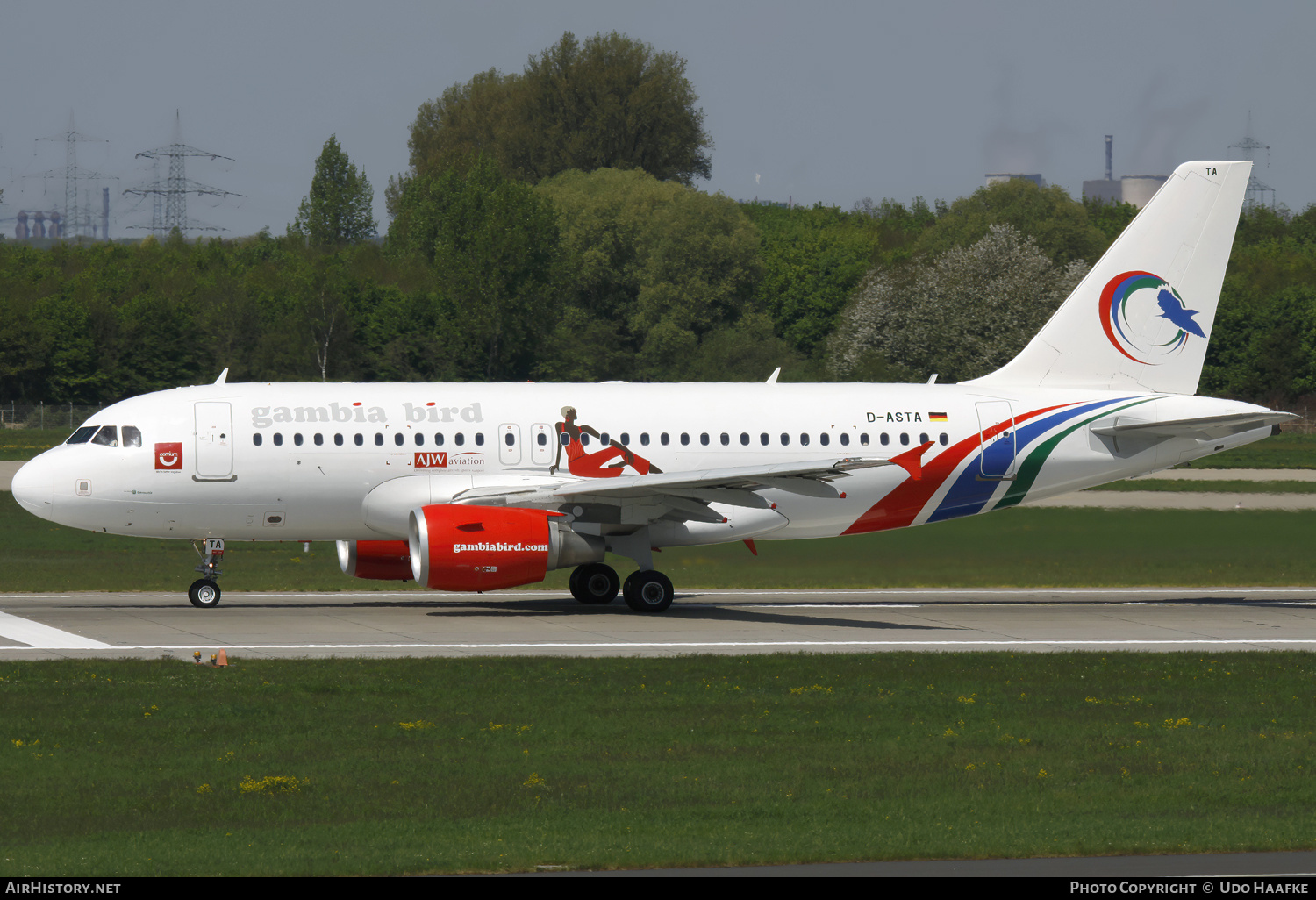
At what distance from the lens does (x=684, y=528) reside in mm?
30438

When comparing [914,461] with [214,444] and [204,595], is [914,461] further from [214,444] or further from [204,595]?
[204,595]

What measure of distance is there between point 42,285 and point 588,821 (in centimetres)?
9854

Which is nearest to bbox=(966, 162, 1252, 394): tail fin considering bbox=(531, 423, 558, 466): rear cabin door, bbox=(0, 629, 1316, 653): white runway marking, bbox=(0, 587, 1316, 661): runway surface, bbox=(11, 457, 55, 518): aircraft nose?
bbox=(0, 587, 1316, 661): runway surface

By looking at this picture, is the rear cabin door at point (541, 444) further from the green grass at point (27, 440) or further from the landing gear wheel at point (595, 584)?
the green grass at point (27, 440)

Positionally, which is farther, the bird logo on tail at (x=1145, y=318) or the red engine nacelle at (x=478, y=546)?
the bird logo on tail at (x=1145, y=318)

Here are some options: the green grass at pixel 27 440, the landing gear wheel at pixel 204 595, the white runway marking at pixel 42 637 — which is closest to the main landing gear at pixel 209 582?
the landing gear wheel at pixel 204 595

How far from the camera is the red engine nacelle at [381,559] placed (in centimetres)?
3067

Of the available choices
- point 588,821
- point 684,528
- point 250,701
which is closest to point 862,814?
point 588,821


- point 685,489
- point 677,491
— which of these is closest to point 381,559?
point 677,491

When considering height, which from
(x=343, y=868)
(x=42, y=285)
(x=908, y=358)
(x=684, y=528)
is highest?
(x=42, y=285)

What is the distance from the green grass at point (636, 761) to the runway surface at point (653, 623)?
2.28 meters

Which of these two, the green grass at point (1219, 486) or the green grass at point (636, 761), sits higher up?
the green grass at point (1219, 486)

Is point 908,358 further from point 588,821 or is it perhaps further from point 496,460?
point 588,821

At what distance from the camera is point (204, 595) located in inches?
1185
